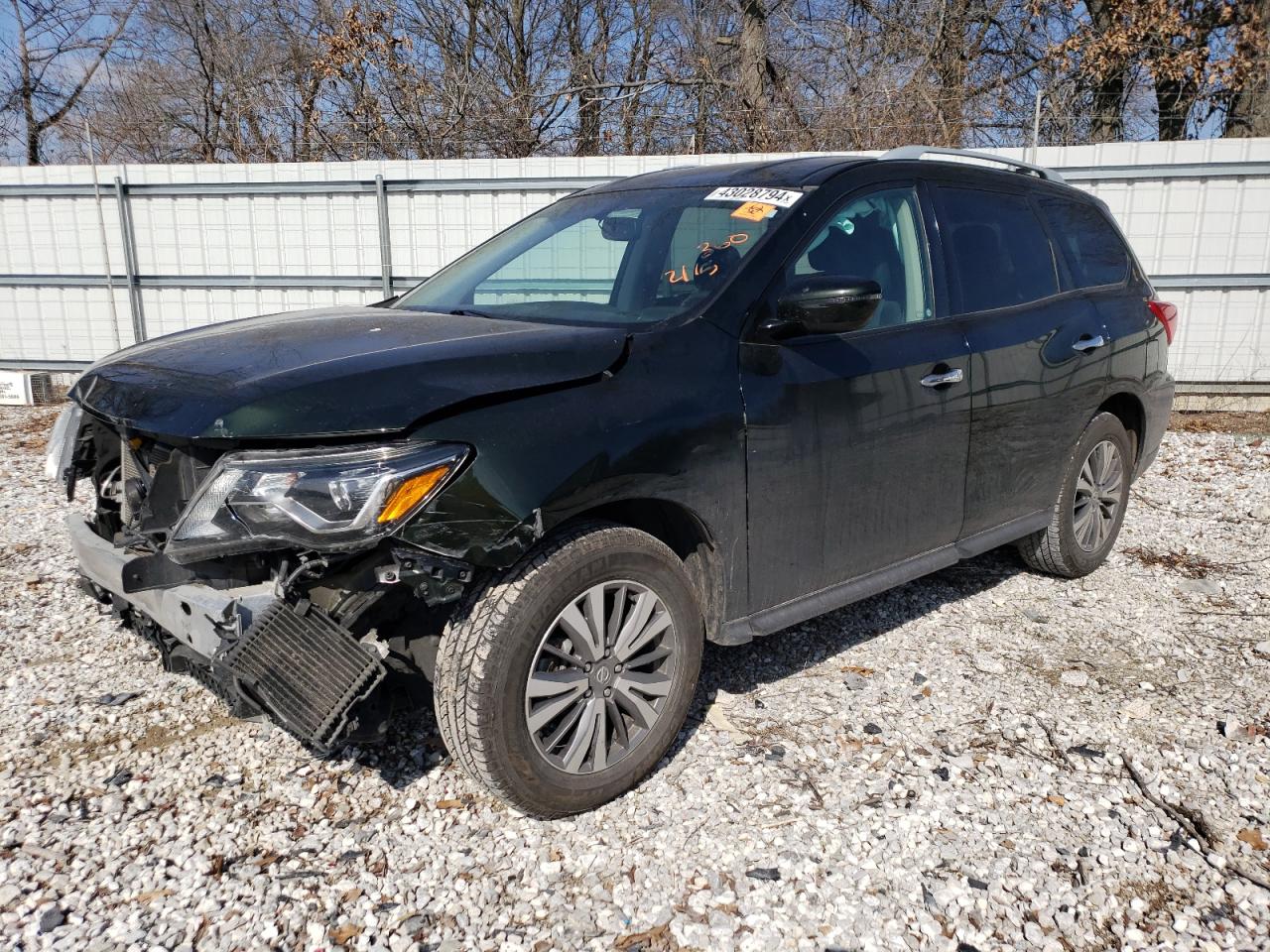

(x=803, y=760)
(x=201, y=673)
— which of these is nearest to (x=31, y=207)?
(x=201, y=673)

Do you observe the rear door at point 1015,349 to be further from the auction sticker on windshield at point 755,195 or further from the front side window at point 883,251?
the auction sticker on windshield at point 755,195

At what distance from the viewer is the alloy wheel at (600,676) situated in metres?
2.62

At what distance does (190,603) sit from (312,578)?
0.38 meters

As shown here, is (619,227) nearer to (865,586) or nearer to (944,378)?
(944,378)

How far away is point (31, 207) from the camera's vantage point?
10.7 m

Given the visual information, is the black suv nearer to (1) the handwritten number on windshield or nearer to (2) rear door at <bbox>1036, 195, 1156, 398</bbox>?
(1) the handwritten number on windshield

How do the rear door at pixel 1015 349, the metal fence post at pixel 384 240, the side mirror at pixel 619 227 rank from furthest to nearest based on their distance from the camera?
1. the metal fence post at pixel 384 240
2. the rear door at pixel 1015 349
3. the side mirror at pixel 619 227

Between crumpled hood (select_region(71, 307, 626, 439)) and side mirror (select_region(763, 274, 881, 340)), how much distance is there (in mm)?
547

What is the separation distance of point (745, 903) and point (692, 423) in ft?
4.23

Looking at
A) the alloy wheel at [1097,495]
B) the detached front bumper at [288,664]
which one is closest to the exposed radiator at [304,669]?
the detached front bumper at [288,664]

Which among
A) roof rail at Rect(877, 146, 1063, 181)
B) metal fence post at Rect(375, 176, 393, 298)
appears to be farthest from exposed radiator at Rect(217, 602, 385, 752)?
metal fence post at Rect(375, 176, 393, 298)

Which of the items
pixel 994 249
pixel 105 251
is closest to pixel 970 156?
pixel 994 249

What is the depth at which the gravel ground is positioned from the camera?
240cm

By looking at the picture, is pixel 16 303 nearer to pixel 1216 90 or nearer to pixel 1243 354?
pixel 1243 354
